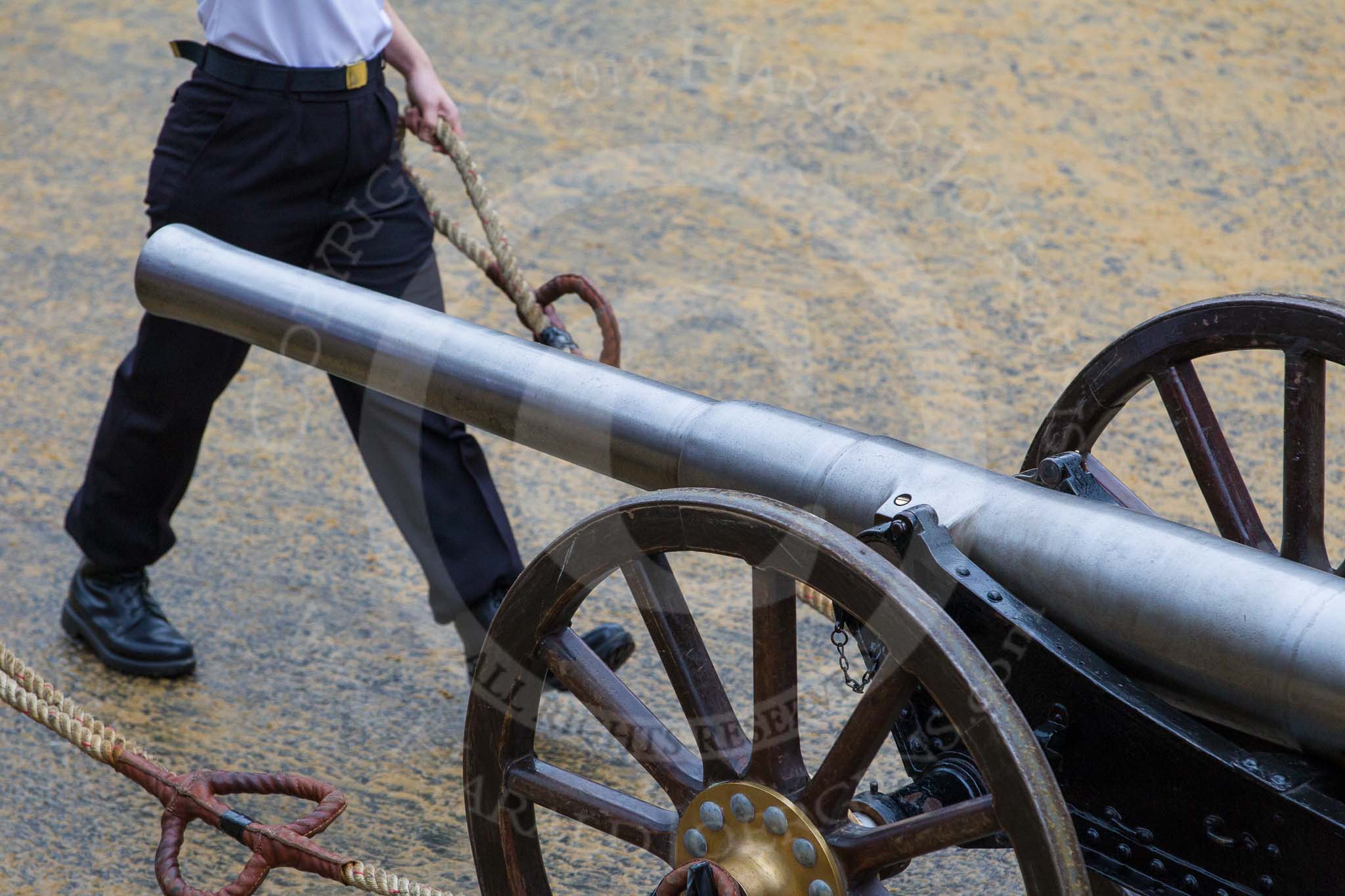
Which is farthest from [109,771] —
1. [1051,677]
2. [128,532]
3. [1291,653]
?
[1291,653]

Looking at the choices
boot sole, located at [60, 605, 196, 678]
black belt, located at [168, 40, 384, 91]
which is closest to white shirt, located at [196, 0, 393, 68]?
black belt, located at [168, 40, 384, 91]

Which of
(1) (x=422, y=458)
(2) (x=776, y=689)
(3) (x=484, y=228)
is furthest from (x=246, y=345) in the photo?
(2) (x=776, y=689)

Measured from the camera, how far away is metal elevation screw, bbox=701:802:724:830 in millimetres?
1596

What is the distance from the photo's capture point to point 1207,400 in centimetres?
192

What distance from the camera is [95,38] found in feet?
19.7

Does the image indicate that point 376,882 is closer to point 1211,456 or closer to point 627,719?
point 627,719

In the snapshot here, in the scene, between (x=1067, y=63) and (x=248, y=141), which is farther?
(x=1067, y=63)

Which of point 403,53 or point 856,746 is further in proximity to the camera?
point 403,53

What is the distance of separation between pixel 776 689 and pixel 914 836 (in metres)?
0.21

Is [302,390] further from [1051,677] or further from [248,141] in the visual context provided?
[1051,677]

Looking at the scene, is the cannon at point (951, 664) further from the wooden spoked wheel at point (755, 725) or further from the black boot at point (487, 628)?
the black boot at point (487, 628)

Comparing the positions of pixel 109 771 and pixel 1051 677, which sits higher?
pixel 1051 677

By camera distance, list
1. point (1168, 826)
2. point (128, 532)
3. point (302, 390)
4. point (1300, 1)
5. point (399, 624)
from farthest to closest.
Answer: point (1300, 1), point (302, 390), point (399, 624), point (128, 532), point (1168, 826)

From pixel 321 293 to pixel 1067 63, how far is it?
4.05m
